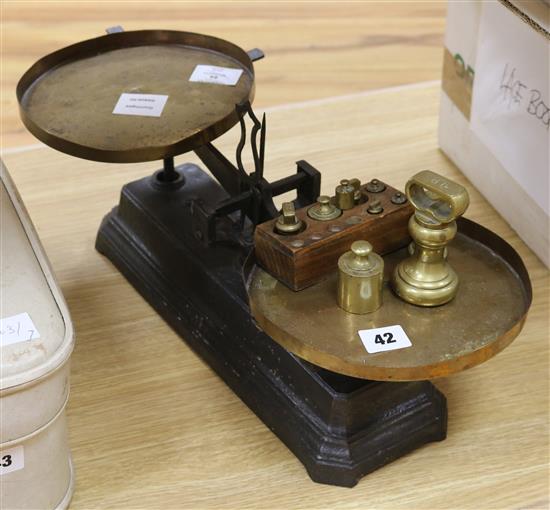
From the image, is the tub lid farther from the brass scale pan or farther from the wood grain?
the wood grain

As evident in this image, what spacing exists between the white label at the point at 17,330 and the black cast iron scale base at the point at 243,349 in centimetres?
32

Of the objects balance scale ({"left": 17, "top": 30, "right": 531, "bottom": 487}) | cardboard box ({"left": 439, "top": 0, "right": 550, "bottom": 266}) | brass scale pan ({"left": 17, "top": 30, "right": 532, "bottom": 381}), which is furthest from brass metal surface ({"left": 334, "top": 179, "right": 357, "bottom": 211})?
cardboard box ({"left": 439, "top": 0, "right": 550, "bottom": 266})

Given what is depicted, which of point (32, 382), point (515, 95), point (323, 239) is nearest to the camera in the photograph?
point (32, 382)

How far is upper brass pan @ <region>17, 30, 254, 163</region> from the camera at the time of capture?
5.67ft

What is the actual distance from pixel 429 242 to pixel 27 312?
0.59 meters

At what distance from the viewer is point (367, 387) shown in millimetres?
1563

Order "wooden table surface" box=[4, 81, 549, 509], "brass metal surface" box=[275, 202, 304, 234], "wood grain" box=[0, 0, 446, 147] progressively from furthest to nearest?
1. "wood grain" box=[0, 0, 446, 147]
2. "wooden table surface" box=[4, 81, 549, 509]
3. "brass metal surface" box=[275, 202, 304, 234]

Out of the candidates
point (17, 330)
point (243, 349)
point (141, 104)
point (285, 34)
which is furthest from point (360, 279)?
point (285, 34)

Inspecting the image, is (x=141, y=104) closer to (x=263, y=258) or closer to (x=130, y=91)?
(x=130, y=91)

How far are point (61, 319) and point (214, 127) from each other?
1.57 ft

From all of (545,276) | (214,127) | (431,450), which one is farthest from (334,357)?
(545,276)

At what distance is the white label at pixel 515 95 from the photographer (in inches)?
79.1

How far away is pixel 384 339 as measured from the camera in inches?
55.3

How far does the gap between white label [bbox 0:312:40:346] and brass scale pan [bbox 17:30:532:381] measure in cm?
32
